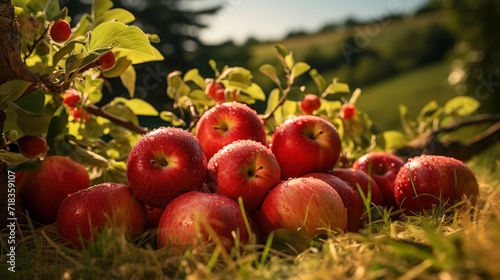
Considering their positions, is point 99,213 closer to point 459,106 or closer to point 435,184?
point 435,184

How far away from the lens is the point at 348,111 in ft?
7.91

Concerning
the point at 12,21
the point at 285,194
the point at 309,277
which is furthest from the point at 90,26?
the point at 309,277

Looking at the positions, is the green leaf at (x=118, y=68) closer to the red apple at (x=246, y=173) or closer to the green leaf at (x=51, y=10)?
the green leaf at (x=51, y=10)

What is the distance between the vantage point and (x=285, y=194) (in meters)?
Answer: 1.47

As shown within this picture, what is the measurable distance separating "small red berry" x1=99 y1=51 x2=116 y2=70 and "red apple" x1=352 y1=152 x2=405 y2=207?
3.15 feet

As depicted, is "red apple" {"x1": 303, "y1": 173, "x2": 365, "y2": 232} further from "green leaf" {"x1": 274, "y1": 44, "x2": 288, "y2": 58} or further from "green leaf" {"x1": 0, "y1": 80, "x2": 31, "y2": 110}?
"green leaf" {"x1": 0, "y1": 80, "x2": 31, "y2": 110}

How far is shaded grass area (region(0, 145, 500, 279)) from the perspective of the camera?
956mm

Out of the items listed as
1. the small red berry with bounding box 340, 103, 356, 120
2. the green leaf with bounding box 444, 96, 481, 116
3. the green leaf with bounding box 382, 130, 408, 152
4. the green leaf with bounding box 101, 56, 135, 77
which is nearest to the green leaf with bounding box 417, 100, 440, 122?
the green leaf with bounding box 444, 96, 481, 116

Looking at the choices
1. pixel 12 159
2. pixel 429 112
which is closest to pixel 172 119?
pixel 12 159

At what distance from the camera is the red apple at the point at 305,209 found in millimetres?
1449

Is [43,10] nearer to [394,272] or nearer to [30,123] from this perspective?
[30,123]

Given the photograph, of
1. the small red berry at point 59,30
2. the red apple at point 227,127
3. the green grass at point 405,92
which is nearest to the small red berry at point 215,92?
the red apple at point 227,127

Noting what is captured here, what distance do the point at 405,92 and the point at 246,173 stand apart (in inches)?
664

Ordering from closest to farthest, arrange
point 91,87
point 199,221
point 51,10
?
point 199,221, point 51,10, point 91,87
